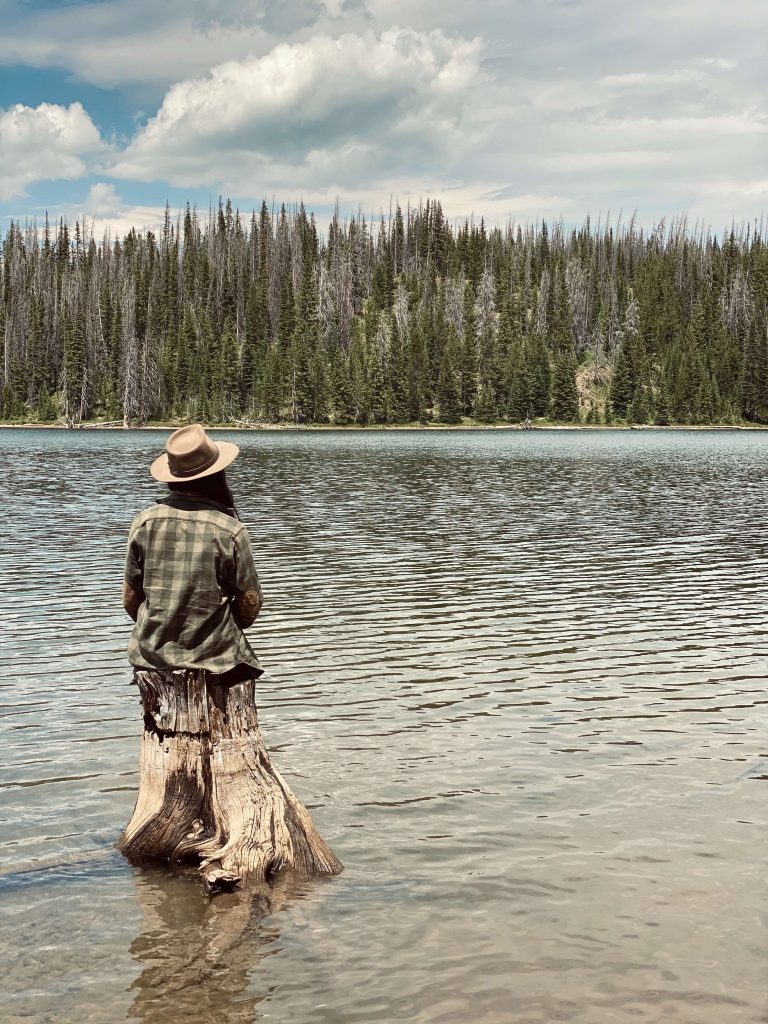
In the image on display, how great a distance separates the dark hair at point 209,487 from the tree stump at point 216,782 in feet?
4.12

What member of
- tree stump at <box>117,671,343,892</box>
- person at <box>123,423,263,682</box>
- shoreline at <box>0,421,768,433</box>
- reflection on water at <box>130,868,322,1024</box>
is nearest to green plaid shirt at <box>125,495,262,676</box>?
person at <box>123,423,263,682</box>

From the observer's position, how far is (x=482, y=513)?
3997 centimetres

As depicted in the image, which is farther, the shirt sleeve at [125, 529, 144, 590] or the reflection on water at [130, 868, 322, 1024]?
the shirt sleeve at [125, 529, 144, 590]

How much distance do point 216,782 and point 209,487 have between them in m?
2.13

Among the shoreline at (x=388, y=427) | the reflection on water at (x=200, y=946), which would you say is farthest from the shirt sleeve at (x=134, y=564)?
the shoreline at (x=388, y=427)

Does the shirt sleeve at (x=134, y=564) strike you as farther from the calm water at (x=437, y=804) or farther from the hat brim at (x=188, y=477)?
the calm water at (x=437, y=804)

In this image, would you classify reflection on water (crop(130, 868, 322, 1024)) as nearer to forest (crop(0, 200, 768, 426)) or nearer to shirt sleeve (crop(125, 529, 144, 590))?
shirt sleeve (crop(125, 529, 144, 590))

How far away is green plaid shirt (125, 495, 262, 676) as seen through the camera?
6996mm

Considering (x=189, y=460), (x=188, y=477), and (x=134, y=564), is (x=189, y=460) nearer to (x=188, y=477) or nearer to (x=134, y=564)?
(x=188, y=477)

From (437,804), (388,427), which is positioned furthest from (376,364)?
(437,804)

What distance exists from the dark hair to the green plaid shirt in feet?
0.22

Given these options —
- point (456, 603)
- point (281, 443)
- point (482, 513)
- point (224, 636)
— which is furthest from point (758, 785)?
point (281, 443)

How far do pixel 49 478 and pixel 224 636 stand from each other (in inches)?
2134

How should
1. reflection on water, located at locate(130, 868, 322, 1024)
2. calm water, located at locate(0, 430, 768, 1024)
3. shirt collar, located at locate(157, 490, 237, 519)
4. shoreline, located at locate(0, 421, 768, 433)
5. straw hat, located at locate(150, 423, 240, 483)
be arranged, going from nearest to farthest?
reflection on water, located at locate(130, 868, 322, 1024) < calm water, located at locate(0, 430, 768, 1024) < straw hat, located at locate(150, 423, 240, 483) < shirt collar, located at locate(157, 490, 237, 519) < shoreline, located at locate(0, 421, 768, 433)
